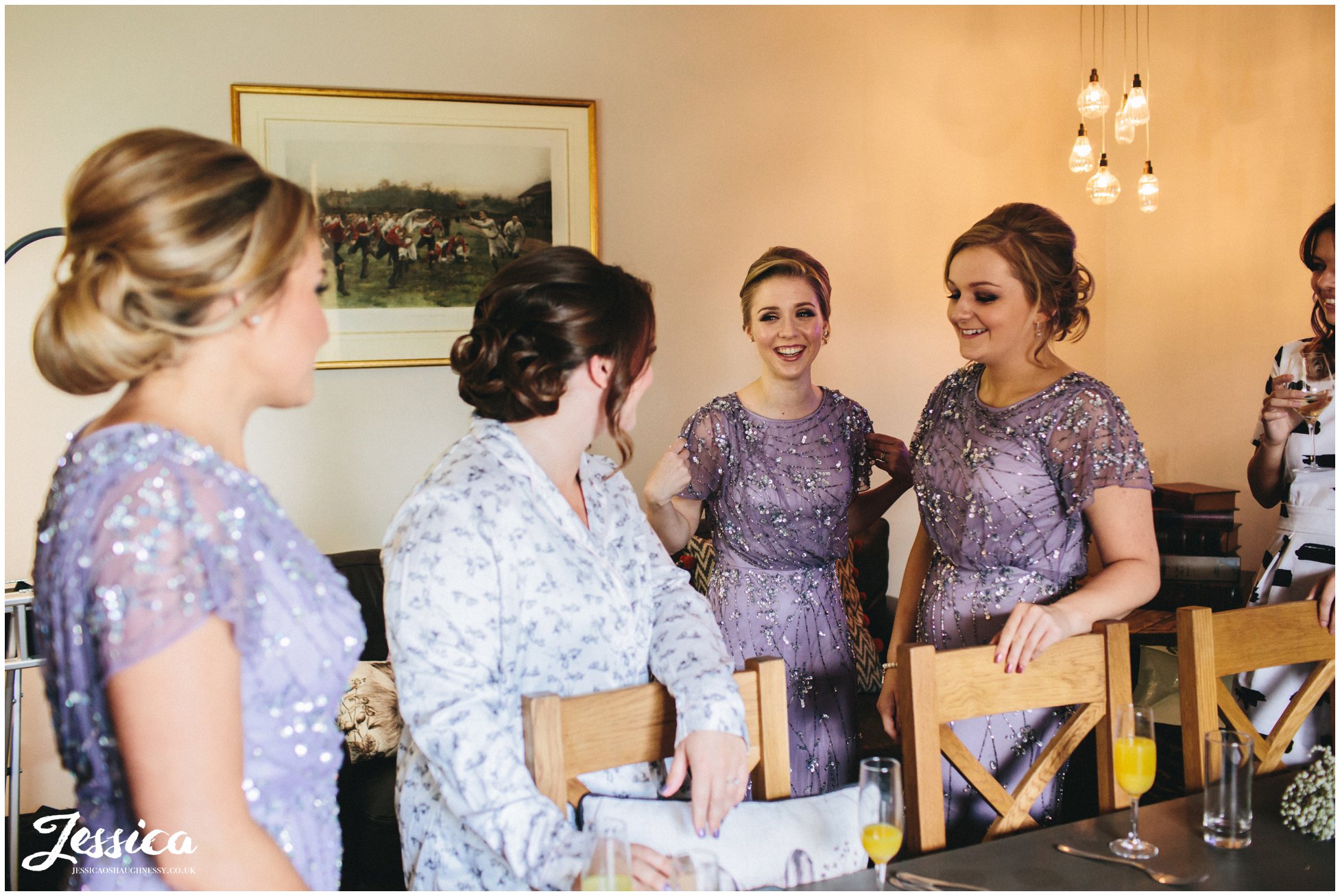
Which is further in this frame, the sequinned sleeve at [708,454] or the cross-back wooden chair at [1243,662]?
the sequinned sleeve at [708,454]

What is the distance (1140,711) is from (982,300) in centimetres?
85

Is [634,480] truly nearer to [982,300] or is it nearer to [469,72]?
[469,72]

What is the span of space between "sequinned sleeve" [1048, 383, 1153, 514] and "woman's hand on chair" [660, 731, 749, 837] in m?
0.87

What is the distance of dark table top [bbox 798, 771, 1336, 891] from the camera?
1.27 meters

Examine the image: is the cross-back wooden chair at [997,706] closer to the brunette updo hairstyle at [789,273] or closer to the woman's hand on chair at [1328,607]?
the woman's hand on chair at [1328,607]

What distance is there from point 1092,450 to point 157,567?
1526 millimetres

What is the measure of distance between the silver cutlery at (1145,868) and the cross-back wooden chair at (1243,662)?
37cm

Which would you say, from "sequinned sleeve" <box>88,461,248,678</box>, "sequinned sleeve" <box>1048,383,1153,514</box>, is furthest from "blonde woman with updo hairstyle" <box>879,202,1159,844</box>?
"sequinned sleeve" <box>88,461,248,678</box>

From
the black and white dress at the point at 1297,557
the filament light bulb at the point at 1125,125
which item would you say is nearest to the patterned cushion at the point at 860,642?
the black and white dress at the point at 1297,557

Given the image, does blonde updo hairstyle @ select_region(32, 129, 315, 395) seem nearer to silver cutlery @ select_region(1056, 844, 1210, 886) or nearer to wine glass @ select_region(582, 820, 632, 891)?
wine glass @ select_region(582, 820, 632, 891)

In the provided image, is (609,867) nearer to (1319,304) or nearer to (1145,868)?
(1145,868)

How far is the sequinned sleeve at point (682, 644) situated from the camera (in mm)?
1346

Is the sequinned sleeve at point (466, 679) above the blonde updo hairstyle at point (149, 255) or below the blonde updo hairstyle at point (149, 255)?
below

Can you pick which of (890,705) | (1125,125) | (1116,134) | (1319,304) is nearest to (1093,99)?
(1125,125)
